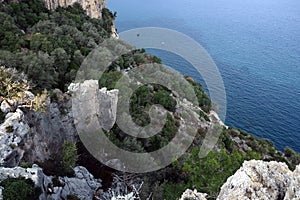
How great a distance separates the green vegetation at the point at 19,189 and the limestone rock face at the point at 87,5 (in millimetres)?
40012

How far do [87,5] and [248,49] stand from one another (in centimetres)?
4646

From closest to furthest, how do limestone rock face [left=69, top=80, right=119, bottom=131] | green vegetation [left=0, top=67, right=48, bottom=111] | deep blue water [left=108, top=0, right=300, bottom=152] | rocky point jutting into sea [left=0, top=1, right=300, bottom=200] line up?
1. rocky point jutting into sea [left=0, top=1, right=300, bottom=200]
2. green vegetation [left=0, top=67, right=48, bottom=111]
3. limestone rock face [left=69, top=80, right=119, bottom=131]
4. deep blue water [left=108, top=0, right=300, bottom=152]

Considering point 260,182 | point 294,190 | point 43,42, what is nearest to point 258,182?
point 260,182

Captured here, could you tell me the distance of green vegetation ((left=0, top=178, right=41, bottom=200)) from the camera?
37.9 ft

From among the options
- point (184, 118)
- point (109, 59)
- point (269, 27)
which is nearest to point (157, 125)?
point (184, 118)

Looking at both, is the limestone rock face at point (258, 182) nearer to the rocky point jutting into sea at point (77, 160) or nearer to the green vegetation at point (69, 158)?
the rocky point jutting into sea at point (77, 160)

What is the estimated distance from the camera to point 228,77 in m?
66.4

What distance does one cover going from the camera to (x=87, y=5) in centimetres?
5669

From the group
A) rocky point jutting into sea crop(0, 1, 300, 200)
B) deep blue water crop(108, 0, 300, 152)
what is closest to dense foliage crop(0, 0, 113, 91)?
rocky point jutting into sea crop(0, 1, 300, 200)

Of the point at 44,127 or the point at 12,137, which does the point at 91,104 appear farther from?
the point at 12,137

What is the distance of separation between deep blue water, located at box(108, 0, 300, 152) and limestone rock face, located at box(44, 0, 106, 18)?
19588 millimetres

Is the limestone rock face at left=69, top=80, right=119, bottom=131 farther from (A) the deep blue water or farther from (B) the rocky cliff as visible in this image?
(A) the deep blue water

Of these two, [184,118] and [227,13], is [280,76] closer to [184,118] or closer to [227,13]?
[184,118]

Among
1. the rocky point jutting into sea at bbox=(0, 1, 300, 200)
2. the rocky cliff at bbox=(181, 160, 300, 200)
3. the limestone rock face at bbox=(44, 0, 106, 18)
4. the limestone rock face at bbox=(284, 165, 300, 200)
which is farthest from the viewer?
the limestone rock face at bbox=(44, 0, 106, 18)
